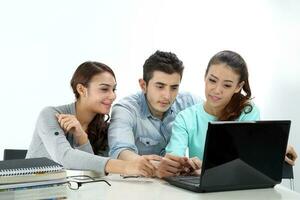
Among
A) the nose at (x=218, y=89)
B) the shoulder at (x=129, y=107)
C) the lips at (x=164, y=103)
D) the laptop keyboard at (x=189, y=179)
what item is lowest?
the laptop keyboard at (x=189, y=179)

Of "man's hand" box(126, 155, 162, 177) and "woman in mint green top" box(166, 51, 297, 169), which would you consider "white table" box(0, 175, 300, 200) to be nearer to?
"man's hand" box(126, 155, 162, 177)

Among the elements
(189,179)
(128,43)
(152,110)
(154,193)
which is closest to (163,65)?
(152,110)

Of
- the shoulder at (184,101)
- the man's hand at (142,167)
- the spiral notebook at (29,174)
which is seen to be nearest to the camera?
the spiral notebook at (29,174)

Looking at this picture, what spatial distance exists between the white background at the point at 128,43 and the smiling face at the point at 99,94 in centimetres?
107

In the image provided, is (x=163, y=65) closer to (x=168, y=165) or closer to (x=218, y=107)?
(x=218, y=107)

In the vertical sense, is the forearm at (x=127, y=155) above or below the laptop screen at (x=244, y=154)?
below

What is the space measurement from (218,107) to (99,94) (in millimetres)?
A: 584

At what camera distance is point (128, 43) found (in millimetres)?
3219

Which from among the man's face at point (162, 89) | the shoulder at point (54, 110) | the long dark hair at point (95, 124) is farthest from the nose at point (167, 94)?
the shoulder at point (54, 110)

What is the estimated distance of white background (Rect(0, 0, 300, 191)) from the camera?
307 cm

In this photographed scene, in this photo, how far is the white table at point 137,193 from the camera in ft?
3.92

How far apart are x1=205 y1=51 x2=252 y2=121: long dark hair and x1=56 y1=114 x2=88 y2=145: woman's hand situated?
651 millimetres

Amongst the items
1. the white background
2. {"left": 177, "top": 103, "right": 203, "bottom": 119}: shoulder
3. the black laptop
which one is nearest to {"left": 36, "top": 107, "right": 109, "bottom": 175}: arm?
the black laptop

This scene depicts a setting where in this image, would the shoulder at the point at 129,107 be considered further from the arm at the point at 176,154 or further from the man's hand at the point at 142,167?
the man's hand at the point at 142,167
